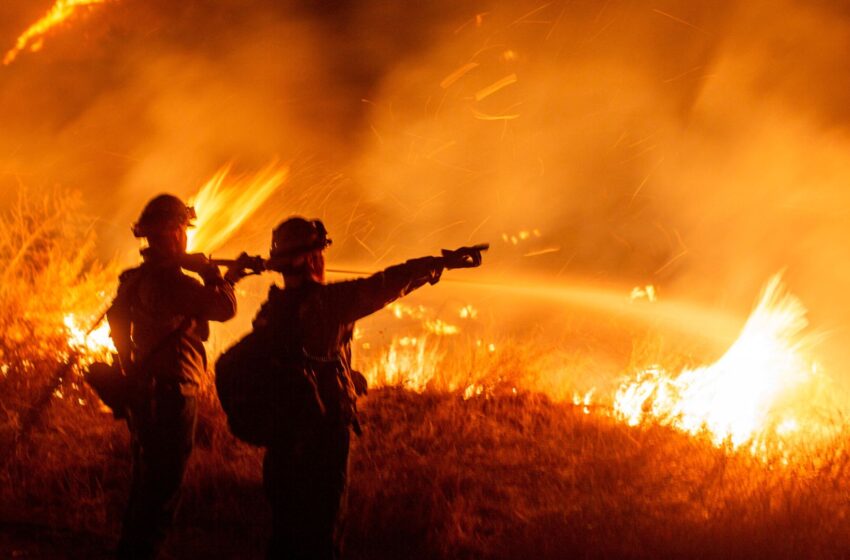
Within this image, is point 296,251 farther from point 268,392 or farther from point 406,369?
point 406,369

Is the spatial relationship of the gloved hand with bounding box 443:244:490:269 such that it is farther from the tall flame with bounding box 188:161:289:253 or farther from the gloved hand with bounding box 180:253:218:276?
the tall flame with bounding box 188:161:289:253

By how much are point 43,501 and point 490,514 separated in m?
2.71

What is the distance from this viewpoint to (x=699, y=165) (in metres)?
11.6

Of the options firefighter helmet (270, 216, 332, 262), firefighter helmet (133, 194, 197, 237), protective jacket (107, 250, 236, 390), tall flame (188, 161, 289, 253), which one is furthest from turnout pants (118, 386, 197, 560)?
tall flame (188, 161, 289, 253)

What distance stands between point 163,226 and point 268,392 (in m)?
1.09

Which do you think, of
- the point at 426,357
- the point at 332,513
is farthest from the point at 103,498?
the point at 426,357

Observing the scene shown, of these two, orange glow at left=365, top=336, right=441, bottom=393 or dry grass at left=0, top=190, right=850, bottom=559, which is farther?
orange glow at left=365, top=336, right=441, bottom=393

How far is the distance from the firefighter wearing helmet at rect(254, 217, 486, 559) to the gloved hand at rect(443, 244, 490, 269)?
313 millimetres

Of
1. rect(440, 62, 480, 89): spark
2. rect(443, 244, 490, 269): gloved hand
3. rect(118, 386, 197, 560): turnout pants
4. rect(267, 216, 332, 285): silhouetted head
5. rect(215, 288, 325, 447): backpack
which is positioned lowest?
rect(118, 386, 197, 560): turnout pants

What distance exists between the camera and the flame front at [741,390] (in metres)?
6.09

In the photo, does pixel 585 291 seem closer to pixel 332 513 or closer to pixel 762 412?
pixel 762 412

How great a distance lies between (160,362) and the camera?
3.36 m

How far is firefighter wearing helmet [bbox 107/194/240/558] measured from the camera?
3.30 metres

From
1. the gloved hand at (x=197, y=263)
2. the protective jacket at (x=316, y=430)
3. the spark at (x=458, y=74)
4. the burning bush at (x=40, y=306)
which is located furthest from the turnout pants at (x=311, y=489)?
the spark at (x=458, y=74)
